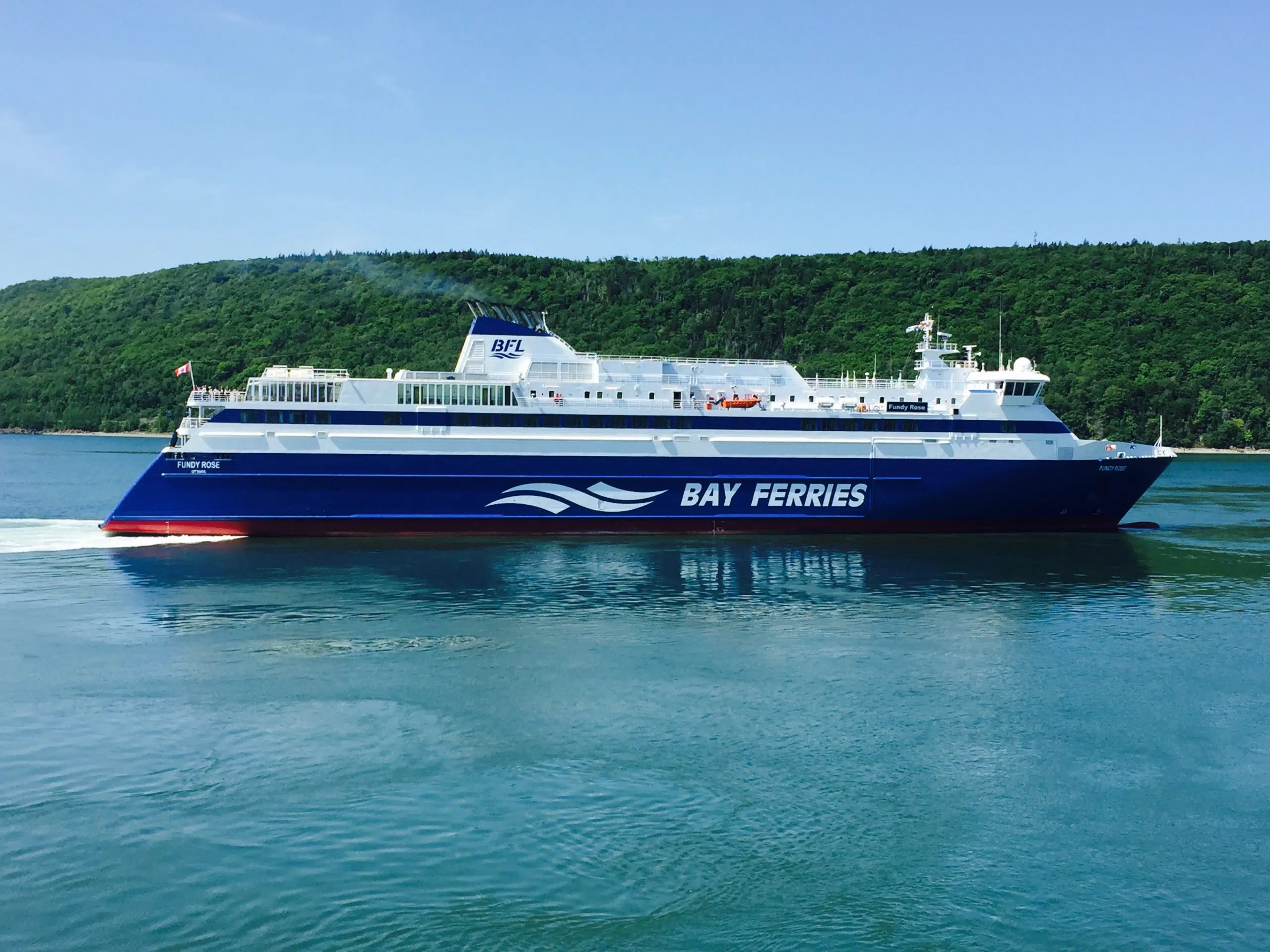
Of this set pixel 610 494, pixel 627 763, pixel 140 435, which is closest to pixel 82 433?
pixel 140 435

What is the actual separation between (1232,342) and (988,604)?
318 feet

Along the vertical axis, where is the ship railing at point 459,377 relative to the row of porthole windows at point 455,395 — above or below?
above

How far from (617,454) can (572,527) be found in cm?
268

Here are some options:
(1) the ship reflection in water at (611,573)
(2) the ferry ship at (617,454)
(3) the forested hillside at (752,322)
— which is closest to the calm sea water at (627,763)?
(1) the ship reflection in water at (611,573)

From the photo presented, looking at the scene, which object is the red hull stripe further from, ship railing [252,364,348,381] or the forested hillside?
the forested hillside

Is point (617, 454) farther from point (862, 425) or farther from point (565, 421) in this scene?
point (862, 425)

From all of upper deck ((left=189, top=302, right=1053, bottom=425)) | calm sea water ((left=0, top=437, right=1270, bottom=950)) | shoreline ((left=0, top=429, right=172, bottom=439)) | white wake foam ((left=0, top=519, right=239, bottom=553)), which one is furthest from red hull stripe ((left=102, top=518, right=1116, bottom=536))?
shoreline ((left=0, top=429, right=172, bottom=439))

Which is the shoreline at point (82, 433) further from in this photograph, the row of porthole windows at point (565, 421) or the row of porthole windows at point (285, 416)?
the row of porthole windows at point (565, 421)

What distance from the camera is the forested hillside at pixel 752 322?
99938mm

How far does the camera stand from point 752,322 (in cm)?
11900

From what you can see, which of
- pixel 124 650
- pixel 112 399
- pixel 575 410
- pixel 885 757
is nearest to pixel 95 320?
pixel 112 399

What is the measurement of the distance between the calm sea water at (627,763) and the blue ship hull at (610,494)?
18.3 feet

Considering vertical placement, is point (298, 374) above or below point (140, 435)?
above

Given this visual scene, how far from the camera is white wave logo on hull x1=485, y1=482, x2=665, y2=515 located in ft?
110
